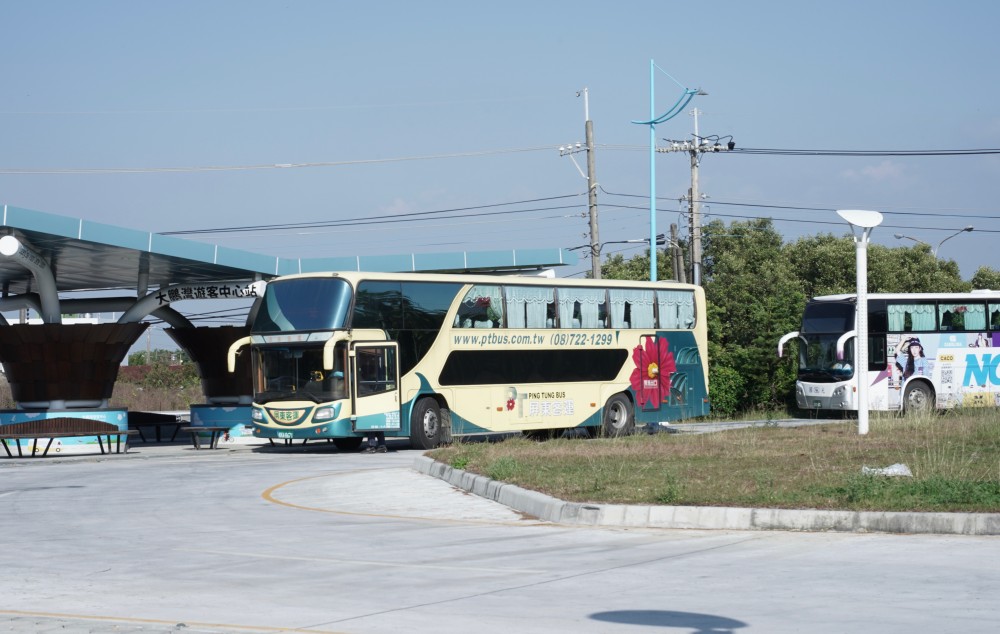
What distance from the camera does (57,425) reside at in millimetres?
28641

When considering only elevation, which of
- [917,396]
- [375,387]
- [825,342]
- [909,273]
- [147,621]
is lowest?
[147,621]

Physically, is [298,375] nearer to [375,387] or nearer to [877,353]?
[375,387]

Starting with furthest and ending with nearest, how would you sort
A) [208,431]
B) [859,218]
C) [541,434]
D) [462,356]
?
[541,434], [208,431], [462,356], [859,218]

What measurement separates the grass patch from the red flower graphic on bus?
5.71 metres

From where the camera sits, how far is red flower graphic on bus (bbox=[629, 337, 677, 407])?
30750 millimetres

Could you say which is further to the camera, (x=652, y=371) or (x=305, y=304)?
(x=652, y=371)

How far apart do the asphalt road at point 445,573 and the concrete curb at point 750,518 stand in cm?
24

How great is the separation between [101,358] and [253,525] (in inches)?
704

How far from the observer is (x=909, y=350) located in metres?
34.6

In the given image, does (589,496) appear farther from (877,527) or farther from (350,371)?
(350,371)

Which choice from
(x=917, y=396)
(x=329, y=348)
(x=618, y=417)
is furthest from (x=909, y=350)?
(x=329, y=348)

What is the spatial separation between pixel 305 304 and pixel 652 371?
952 cm

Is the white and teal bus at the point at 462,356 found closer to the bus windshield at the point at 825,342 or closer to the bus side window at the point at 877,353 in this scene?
the bus windshield at the point at 825,342

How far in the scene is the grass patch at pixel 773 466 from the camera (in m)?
13.0
